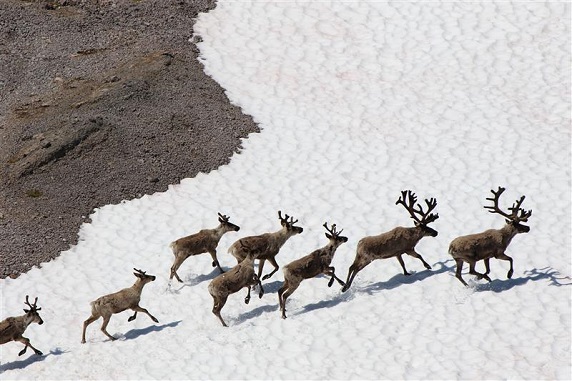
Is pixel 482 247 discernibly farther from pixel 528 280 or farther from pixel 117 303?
pixel 117 303

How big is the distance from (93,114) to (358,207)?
878 cm

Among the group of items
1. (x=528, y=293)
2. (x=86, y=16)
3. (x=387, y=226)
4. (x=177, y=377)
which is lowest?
(x=177, y=377)

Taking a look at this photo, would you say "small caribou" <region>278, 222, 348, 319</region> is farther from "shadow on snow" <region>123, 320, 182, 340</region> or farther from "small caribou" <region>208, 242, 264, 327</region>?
"shadow on snow" <region>123, 320, 182, 340</region>

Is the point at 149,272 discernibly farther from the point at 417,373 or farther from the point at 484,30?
the point at 484,30

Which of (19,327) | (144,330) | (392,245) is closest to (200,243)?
(144,330)

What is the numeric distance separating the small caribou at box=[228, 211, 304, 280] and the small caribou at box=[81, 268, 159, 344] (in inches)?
88.1

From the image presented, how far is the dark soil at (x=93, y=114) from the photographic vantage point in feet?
89.5

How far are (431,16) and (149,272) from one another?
1593 centimetres

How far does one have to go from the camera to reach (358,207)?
87.5 ft

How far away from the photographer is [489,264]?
23.1 m

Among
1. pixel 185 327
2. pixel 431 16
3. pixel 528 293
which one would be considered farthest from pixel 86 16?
pixel 528 293

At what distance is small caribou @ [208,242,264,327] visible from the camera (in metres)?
21.8

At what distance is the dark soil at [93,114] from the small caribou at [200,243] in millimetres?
3485

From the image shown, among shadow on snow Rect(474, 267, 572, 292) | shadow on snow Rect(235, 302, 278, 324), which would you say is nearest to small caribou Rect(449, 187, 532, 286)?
shadow on snow Rect(474, 267, 572, 292)
